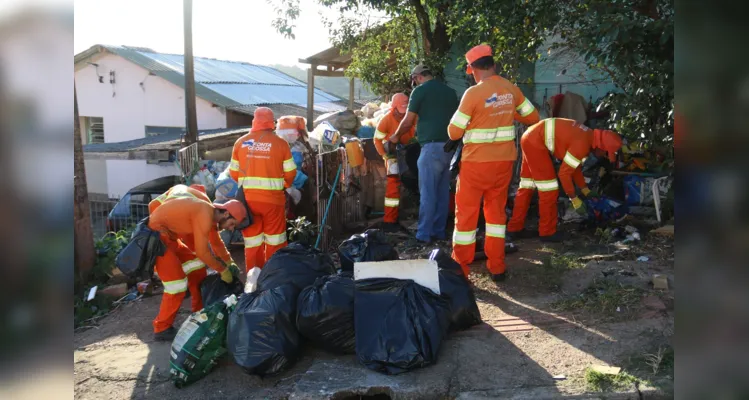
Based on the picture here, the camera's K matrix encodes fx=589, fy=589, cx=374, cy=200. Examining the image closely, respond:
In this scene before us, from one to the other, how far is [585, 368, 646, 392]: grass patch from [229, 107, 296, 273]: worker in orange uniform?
10.3 feet

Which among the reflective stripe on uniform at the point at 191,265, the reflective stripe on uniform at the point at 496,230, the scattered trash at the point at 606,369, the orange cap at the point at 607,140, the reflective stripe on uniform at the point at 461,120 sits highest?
the reflective stripe on uniform at the point at 461,120

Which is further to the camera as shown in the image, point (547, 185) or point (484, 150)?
point (547, 185)

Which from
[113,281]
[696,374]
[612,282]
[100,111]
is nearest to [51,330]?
[696,374]

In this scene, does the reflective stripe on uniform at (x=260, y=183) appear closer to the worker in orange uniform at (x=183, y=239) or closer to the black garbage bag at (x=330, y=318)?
the worker in orange uniform at (x=183, y=239)

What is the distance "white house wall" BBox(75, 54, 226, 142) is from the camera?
18203 millimetres

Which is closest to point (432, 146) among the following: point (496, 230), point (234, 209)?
point (496, 230)

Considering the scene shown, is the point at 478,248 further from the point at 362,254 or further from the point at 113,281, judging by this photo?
the point at 113,281

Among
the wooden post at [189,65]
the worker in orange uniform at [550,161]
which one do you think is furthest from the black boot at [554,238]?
the wooden post at [189,65]

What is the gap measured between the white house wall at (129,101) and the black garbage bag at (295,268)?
1371 cm

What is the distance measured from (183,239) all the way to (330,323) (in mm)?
1820

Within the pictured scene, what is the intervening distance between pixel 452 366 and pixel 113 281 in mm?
4411

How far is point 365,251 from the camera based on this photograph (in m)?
4.63

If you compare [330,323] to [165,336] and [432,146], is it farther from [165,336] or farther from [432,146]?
[432,146]

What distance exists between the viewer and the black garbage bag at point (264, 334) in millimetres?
3678
